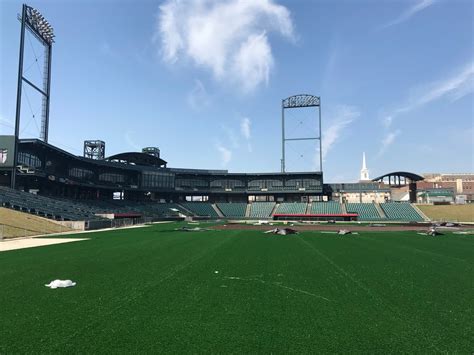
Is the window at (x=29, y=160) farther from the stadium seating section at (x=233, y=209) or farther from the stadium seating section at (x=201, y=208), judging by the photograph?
the stadium seating section at (x=233, y=209)

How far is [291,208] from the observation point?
8369cm

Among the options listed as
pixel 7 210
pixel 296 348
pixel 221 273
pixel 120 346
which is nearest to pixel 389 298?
pixel 296 348

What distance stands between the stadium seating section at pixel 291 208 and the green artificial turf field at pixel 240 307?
6716 cm

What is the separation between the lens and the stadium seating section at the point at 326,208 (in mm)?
78625

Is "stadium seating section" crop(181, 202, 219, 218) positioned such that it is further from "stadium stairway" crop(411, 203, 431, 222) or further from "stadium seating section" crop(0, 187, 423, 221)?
"stadium stairway" crop(411, 203, 431, 222)

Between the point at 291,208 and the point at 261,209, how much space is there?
8750mm

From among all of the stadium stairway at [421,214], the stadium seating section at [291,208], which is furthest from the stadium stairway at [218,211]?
the stadium stairway at [421,214]

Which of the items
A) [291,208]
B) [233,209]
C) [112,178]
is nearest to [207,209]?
[233,209]

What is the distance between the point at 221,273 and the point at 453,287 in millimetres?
7957

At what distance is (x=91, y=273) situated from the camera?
12453 millimetres

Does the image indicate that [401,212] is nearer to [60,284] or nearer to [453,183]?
[60,284]

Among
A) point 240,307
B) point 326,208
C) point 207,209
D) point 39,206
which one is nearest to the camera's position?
point 240,307

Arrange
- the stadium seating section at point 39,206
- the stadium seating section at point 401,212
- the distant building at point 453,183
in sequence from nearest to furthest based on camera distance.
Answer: the stadium seating section at point 39,206 → the stadium seating section at point 401,212 → the distant building at point 453,183

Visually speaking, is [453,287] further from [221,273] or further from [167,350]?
[167,350]
